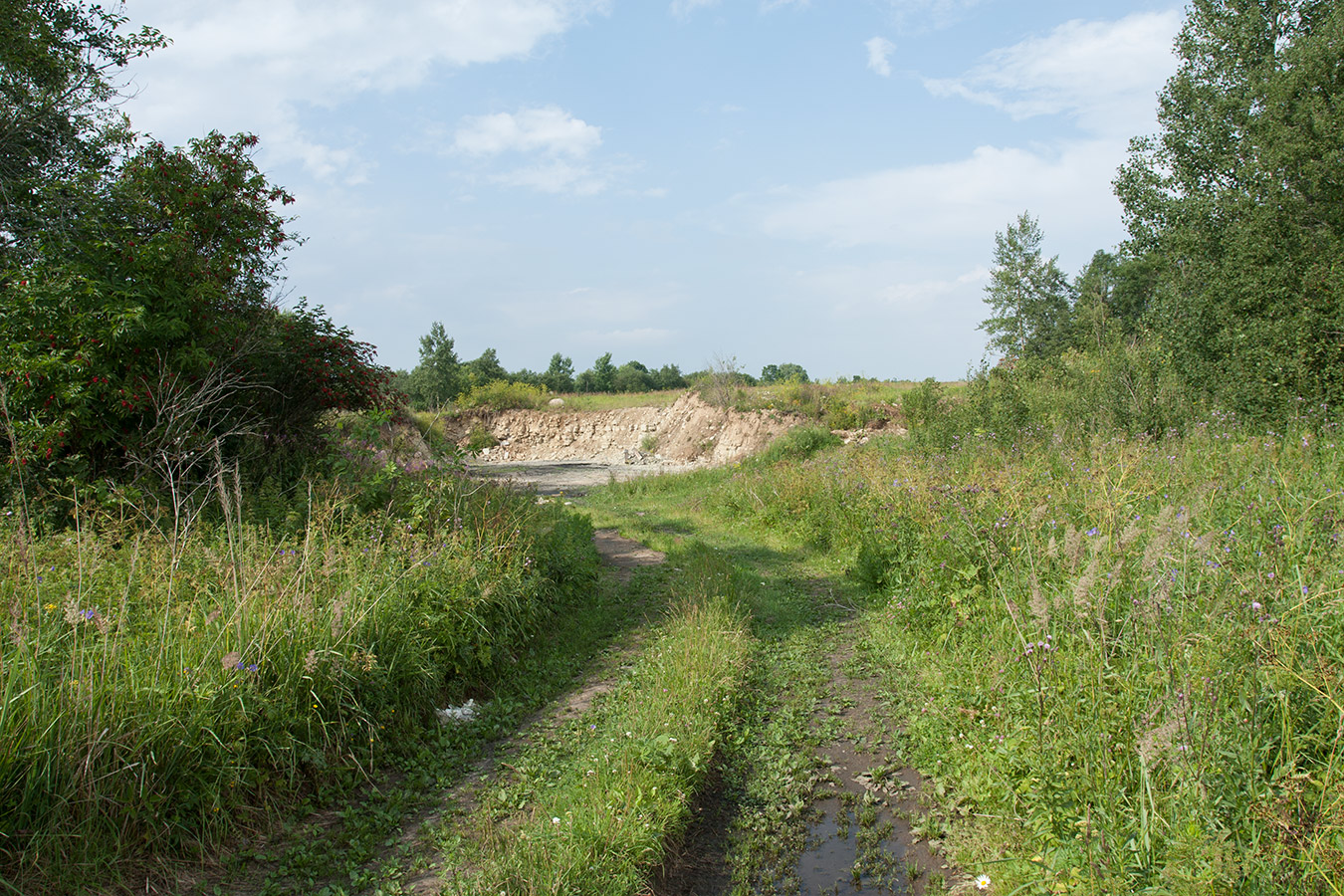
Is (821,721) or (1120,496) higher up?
(1120,496)

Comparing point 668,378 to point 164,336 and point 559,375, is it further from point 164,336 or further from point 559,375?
point 164,336

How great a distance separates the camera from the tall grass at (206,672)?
10.6 feet

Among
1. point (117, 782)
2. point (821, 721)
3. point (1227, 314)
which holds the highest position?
point (1227, 314)

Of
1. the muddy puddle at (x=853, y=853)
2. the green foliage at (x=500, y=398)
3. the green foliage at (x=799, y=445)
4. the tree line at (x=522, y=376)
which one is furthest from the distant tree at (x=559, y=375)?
the muddy puddle at (x=853, y=853)

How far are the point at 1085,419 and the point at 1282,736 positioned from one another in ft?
38.7

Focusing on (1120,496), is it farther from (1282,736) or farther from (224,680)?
(224,680)

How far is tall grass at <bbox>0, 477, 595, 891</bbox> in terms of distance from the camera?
3.22m

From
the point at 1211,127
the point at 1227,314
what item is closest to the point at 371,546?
the point at 1227,314

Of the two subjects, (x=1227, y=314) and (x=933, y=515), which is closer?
(x=933, y=515)

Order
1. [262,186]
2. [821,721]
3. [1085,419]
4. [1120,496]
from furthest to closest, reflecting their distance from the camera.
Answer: [1085,419] < [262,186] < [1120,496] < [821,721]

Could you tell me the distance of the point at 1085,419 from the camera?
13656mm

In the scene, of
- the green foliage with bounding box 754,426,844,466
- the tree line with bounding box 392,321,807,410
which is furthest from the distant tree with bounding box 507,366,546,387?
the green foliage with bounding box 754,426,844,466

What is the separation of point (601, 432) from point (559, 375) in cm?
2477

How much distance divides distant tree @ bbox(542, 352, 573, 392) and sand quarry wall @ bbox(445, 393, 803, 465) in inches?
686
